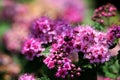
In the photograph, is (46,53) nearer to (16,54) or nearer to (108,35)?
(108,35)

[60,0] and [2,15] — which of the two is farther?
[60,0]

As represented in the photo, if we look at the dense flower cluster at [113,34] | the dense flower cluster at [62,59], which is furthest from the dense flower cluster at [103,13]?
the dense flower cluster at [62,59]

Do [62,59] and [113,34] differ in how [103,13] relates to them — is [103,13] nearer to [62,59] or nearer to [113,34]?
[113,34]

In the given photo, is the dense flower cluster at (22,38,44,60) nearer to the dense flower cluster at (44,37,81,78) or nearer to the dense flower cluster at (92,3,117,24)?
the dense flower cluster at (44,37,81,78)

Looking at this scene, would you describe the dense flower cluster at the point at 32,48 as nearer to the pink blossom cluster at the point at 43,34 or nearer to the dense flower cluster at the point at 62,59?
the pink blossom cluster at the point at 43,34

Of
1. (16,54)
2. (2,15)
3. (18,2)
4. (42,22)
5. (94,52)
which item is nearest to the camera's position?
(94,52)

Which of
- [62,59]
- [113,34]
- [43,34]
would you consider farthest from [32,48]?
[113,34]

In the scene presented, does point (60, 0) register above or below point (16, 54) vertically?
above

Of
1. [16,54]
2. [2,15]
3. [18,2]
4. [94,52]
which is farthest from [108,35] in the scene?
[18,2]

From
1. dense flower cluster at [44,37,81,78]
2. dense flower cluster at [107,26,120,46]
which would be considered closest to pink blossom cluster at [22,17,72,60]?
dense flower cluster at [44,37,81,78]
